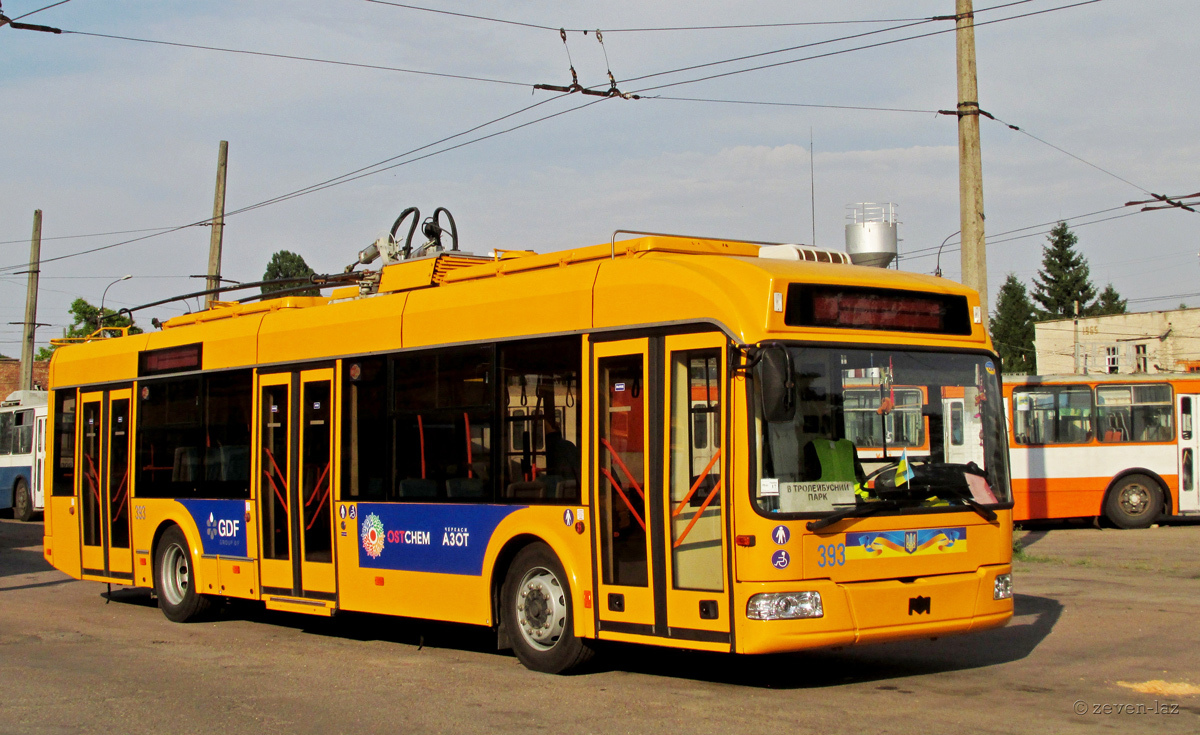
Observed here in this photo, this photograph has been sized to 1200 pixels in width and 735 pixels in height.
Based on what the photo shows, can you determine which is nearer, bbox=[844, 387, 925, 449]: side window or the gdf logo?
bbox=[844, 387, 925, 449]: side window

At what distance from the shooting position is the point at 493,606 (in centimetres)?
982

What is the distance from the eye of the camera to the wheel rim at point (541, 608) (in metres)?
9.27

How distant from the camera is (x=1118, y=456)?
75.6 ft

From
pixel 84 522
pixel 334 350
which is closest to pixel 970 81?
pixel 334 350

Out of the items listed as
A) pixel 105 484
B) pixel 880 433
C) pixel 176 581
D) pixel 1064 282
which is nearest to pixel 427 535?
pixel 880 433

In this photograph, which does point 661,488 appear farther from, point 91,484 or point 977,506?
point 91,484

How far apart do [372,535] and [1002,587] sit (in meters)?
5.39

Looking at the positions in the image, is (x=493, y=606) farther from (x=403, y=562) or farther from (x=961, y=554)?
(x=961, y=554)

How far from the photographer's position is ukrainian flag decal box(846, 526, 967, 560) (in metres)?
8.09

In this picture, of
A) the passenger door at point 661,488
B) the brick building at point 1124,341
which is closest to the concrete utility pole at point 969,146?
the passenger door at point 661,488

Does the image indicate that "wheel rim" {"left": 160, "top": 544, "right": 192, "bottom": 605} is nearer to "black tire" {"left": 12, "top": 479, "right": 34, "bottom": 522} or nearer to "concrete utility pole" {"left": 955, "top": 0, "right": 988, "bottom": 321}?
"concrete utility pole" {"left": 955, "top": 0, "right": 988, "bottom": 321}

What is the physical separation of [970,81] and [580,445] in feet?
31.5

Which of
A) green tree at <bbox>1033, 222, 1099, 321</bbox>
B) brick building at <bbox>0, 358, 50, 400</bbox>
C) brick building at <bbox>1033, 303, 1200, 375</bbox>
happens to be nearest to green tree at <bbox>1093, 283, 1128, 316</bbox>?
green tree at <bbox>1033, 222, 1099, 321</bbox>

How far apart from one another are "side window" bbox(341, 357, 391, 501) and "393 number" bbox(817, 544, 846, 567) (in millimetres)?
4525
